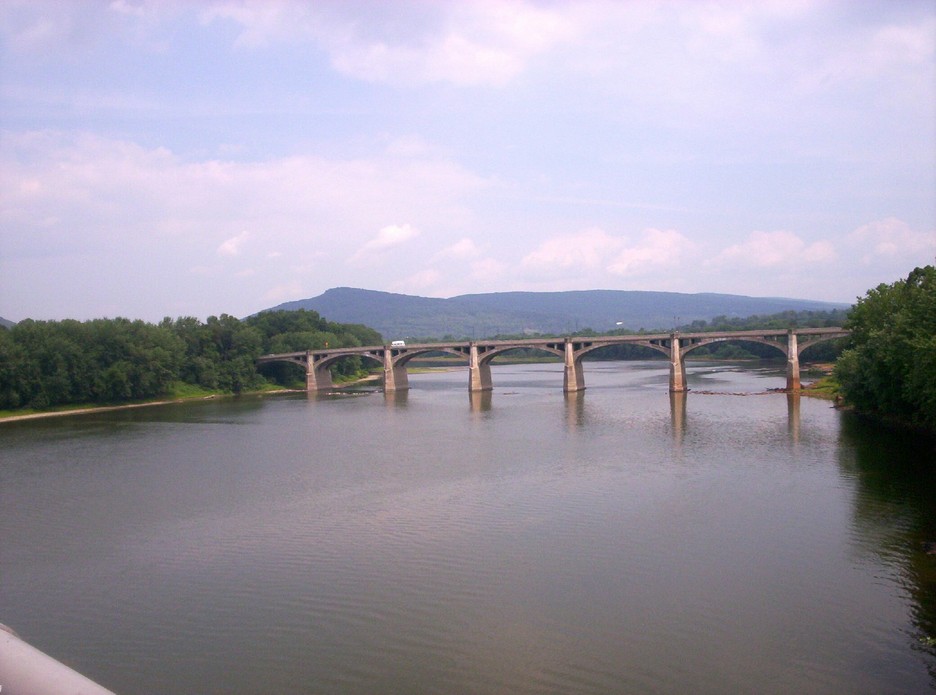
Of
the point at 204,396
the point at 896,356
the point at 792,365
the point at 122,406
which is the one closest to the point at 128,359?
the point at 122,406

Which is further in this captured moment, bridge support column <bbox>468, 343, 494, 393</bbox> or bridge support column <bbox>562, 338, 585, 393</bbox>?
bridge support column <bbox>468, 343, 494, 393</bbox>

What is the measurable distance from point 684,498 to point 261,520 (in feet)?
42.2

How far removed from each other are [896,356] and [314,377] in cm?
5975

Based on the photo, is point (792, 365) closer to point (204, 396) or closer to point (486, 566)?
point (486, 566)

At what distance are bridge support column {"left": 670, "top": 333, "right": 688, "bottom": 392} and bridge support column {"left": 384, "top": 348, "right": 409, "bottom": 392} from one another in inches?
1066

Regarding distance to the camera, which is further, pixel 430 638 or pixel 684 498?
pixel 684 498

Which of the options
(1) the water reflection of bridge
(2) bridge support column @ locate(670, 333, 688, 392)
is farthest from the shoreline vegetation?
(2) bridge support column @ locate(670, 333, 688, 392)

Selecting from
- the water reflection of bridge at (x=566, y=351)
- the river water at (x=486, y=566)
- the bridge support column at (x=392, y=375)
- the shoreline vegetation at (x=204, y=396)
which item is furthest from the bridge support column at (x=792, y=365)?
the bridge support column at (x=392, y=375)

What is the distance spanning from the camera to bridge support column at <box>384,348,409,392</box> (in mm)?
77062

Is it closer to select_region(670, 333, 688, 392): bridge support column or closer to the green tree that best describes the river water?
the green tree

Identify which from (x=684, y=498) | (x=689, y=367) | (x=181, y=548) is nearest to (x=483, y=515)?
(x=684, y=498)

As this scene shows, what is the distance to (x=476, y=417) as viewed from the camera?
52031mm

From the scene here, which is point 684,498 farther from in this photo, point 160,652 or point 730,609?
point 160,652

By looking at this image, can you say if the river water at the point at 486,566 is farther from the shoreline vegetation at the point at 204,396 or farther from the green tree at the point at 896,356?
the shoreline vegetation at the point at 204,396
